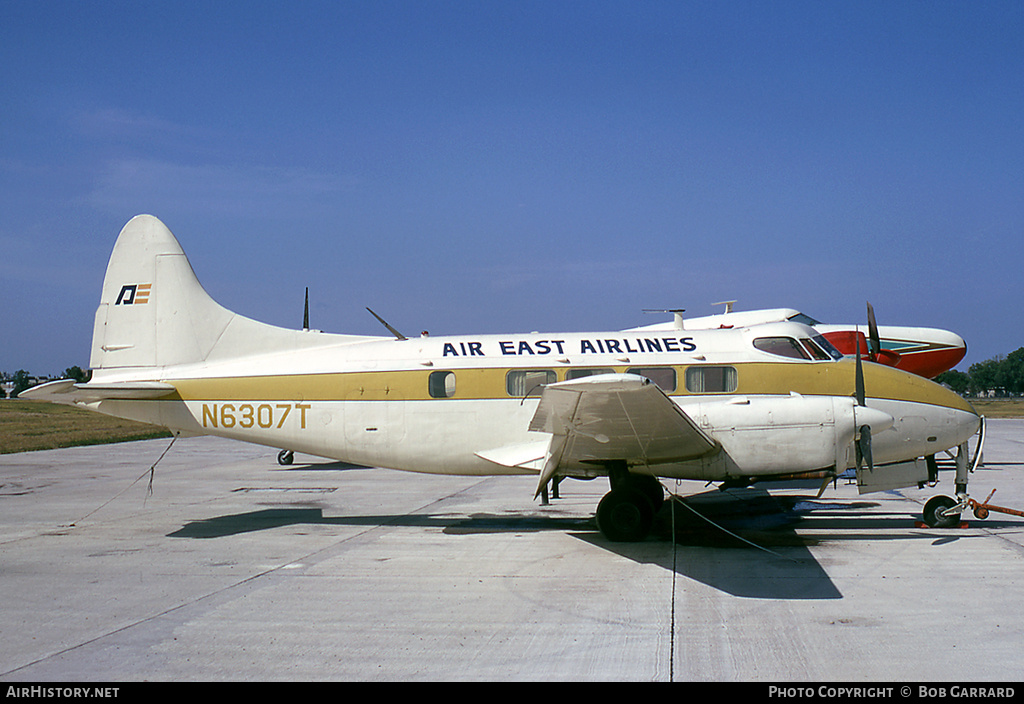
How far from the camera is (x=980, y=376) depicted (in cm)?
12275

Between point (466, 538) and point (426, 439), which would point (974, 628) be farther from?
point (426, 439)

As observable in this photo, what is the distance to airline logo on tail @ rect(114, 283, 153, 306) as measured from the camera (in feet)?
38.8

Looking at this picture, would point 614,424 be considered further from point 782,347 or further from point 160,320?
point 160,320

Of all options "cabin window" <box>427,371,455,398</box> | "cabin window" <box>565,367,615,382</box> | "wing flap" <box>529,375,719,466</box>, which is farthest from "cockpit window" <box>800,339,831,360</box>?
"cabin window" <box>427,371,455,398</box>

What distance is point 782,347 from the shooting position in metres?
10.5

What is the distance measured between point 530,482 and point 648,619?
11062 mm

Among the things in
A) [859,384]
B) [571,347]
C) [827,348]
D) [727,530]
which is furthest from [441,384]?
[859,384]

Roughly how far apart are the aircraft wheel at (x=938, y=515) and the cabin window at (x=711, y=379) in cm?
324

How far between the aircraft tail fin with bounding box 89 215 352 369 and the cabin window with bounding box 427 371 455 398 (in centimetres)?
197

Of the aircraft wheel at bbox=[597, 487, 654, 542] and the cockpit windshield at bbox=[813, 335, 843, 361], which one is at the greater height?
the cockpit windshield at bbox=[813, 335, 843, 361]

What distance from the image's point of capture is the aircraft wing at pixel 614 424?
24.9 ft

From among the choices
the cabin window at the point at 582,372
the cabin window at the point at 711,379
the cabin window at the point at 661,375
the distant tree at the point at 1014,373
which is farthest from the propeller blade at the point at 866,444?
the distant tree at the point at 1014,373

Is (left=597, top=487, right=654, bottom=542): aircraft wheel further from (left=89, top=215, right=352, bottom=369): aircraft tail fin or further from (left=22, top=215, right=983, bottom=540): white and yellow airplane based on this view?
(left=89, top=215, right=352, bottom=369): aircraft tail fin

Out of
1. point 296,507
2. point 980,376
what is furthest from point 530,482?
point 980,376
